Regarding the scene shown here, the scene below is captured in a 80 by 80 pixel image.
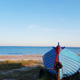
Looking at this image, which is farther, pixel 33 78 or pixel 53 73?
pixel 33 78

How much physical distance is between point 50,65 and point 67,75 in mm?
1053

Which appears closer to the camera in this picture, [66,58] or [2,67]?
[66,58]

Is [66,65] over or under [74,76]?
over

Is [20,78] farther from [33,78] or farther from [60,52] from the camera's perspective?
[60,52]

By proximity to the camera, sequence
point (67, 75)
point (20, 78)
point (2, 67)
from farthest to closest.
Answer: point (2, 67)
point (20, 78)
point (67, 75)

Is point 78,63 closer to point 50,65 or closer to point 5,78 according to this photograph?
point 50,65

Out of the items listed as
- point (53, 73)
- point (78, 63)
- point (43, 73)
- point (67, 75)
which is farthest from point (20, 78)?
point (78, 63)

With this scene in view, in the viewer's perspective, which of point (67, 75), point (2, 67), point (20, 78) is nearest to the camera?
point (67, 75)

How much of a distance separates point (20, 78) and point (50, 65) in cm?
212

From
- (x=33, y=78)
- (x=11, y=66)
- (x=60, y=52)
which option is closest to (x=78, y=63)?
(x=60, y=52)

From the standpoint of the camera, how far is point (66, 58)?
768cm

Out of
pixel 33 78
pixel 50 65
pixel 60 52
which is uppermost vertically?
pixel 60 52

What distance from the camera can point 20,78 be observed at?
844cm

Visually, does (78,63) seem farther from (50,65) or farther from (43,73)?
(43,73)
